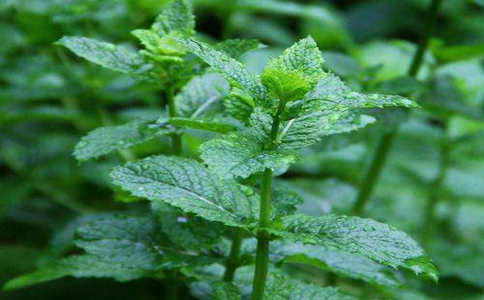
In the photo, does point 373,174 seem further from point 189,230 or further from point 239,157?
point 239,157

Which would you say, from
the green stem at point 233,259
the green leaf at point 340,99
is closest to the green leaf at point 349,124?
the green leaf at point 340,99

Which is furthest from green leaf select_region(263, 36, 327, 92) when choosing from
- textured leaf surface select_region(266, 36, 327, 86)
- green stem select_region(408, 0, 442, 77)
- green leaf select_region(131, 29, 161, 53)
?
green stem select_region(408, 0, 442, 77)

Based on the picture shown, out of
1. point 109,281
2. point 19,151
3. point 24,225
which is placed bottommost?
point 109,281

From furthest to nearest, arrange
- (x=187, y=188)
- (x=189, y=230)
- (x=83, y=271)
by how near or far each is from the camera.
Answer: (x=83, y=271) → (x=189, y=230) → (x=187, y=188)

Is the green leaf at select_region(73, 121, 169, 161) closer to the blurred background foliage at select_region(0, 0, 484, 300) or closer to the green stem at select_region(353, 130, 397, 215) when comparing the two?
the blurred background foliage at select_region(0, 0, 484, 300)

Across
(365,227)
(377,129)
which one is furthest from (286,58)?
(377,129)

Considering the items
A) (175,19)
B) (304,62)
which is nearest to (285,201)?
(304,62)

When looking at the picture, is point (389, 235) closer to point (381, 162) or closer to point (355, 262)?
point (355, 262)
